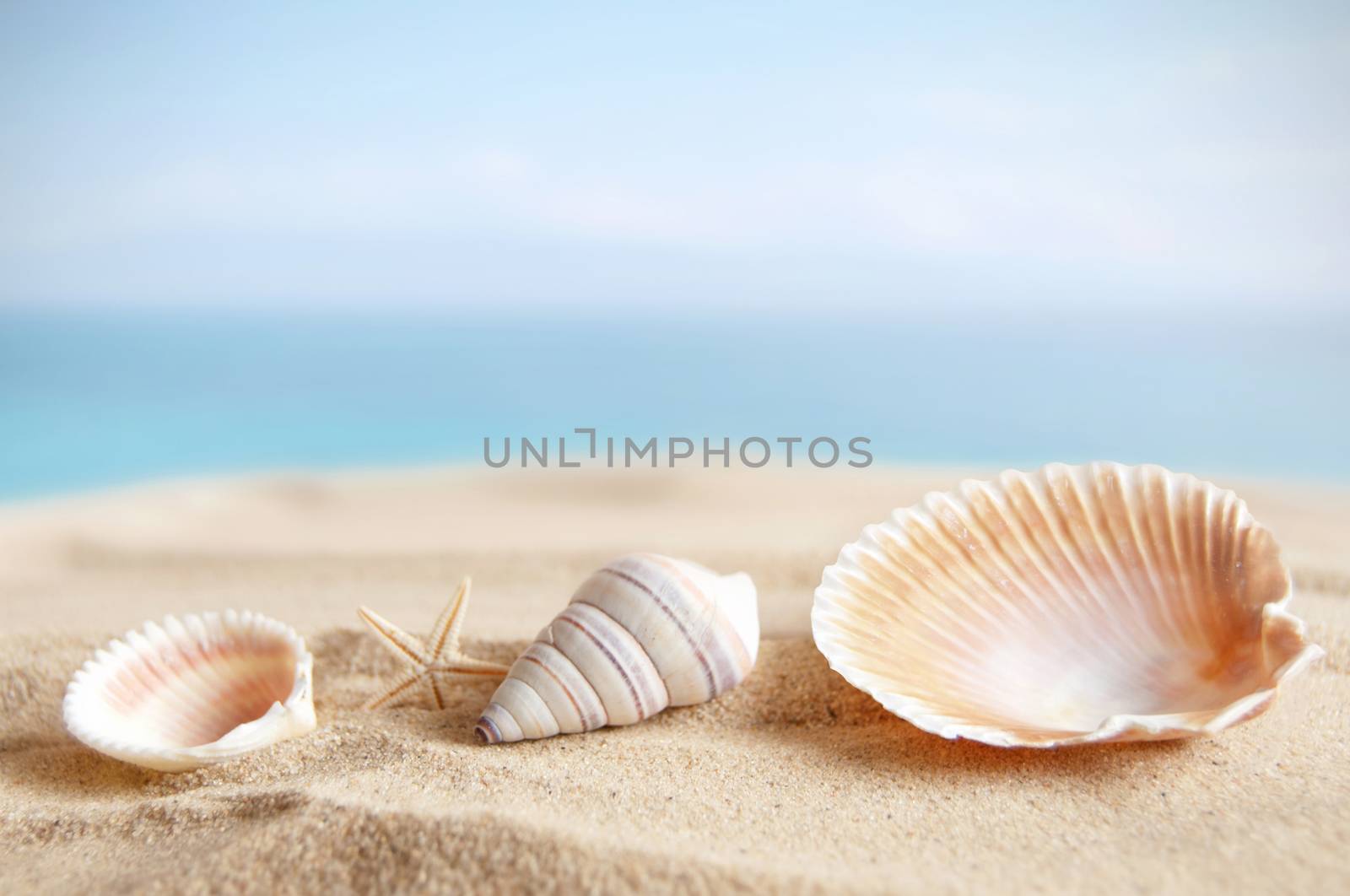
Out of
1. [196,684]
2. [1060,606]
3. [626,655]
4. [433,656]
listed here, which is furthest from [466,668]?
[1060,606]

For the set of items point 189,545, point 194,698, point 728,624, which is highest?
point 728,624

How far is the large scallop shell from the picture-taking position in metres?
1.40

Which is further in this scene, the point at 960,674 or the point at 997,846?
the point at 960,674

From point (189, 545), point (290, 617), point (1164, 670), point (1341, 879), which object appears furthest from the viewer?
point (189, 545)

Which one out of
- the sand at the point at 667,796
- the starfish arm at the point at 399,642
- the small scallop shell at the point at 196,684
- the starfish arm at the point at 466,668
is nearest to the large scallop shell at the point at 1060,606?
the sand at the point at 667,796

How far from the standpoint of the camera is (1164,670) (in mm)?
1453

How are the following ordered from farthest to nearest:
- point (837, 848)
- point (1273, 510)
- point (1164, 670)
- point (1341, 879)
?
point (1273, 510) → point (1164, 670) → point (837, 848) → point (1341, 879)

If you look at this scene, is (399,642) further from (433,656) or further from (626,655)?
(626,655)

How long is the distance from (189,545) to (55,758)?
6.02ft

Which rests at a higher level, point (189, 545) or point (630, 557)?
point (630, 557)

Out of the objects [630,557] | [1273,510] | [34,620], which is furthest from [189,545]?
[1273,510]

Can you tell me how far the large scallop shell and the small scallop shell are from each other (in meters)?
0.83

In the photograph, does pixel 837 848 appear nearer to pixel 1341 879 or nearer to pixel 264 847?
pixel 1341 879

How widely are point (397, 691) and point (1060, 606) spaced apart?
1.08 metres
